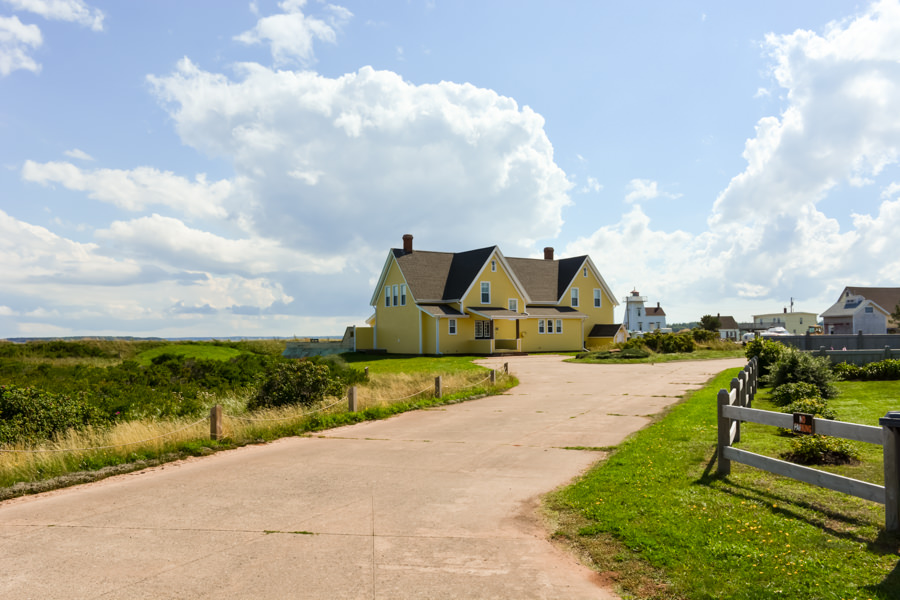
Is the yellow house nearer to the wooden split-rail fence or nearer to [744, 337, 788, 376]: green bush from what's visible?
[744, 337, 788, 376]: green bush

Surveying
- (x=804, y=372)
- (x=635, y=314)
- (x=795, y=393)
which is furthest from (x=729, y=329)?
(x=795, y=393)

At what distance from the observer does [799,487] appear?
769 centimetres

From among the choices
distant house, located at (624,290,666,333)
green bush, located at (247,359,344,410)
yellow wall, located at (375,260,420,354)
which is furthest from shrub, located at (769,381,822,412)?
distant house, located at (624,290,666,333)

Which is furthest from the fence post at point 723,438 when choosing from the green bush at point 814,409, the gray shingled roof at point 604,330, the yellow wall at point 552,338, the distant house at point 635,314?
the distant house at point 635,314

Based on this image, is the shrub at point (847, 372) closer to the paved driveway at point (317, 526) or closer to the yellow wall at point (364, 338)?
the paved driveway at point (317, 526)

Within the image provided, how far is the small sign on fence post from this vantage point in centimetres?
701

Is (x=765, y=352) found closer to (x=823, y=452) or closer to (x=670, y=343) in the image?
(x=823, y=452)

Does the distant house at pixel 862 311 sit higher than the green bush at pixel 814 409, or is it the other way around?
the distant house at pixel 862 311

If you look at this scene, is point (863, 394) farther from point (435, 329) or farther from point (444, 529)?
point (435, 329)

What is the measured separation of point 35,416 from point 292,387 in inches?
238

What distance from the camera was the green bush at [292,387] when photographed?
16.0 metres

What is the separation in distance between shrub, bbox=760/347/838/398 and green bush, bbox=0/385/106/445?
18.0m

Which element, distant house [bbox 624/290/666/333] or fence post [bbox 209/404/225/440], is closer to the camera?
fence post [bbox 209/404/225/440]

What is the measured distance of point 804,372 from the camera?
16.9 meters
